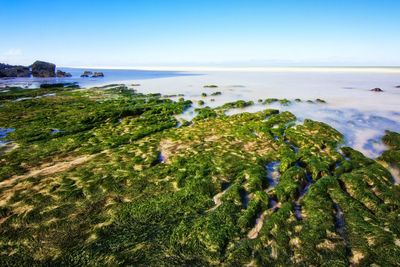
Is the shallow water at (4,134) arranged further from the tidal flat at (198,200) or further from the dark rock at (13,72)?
the dark rock at (13,72)

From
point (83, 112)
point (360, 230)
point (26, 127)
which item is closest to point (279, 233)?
point (360, 230)

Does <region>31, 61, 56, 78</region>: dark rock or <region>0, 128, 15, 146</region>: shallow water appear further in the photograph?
<region>31, 61, 56, 78</region>: dark rock

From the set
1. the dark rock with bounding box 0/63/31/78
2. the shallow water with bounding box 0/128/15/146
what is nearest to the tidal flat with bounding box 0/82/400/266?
the shallow water with bounding box 0/128/15/146

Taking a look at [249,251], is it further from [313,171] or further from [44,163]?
[44,163]

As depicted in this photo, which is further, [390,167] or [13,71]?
[13,71]

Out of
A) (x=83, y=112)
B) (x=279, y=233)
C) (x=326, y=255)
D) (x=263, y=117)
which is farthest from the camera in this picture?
(x=83, y=112)

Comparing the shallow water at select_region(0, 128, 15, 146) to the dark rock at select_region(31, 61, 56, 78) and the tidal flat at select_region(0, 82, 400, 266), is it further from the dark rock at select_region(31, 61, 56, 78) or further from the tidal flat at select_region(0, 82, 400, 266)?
the dark rock at select_region(31, 61, 56, 78)

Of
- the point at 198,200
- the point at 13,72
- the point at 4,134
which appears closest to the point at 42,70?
the point at 13,72

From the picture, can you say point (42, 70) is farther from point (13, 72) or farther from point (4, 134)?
point (4, 134)
